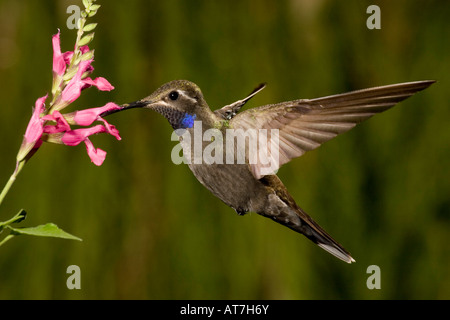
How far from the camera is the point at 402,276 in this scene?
6.18ft

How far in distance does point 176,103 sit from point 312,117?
0.24 meters

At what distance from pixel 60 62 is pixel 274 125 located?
0.38 meters

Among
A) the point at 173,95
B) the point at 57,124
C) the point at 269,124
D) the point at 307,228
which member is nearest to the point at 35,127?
the point at 57,124

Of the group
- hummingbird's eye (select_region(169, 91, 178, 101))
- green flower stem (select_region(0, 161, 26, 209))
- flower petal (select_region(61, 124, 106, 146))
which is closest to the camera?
green flower stem (select_region(0, 161, 26, 209))

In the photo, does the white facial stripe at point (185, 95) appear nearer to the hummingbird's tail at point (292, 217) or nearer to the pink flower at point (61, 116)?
the pink flower at point (61, 116)

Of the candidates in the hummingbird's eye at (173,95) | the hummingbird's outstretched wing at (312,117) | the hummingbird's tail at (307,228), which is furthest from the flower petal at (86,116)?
the hummingbird's tail at (307,228)

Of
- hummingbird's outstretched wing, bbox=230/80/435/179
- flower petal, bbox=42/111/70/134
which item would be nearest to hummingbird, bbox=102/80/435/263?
hummingbird's outstretched wing, bbox=230/80/435/179

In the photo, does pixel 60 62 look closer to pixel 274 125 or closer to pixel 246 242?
pixel 274 125

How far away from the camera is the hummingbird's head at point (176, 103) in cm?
65

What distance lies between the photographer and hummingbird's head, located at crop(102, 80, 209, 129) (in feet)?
2.13

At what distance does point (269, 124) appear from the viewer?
83cm

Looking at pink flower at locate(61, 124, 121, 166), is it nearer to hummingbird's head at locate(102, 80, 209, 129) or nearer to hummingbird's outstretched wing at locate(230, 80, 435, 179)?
hummingbird's head at locate(102, 80, 209, 129)

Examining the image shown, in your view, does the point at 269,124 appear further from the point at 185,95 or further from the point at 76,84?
the point at 76,84

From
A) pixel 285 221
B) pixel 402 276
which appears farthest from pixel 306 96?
pixel 285 221
